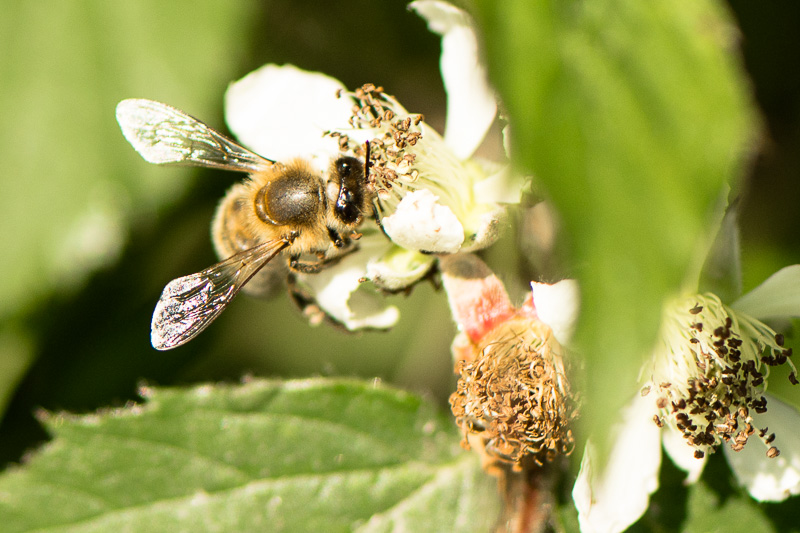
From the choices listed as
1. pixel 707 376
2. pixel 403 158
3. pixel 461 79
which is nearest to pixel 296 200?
pixel 403 158

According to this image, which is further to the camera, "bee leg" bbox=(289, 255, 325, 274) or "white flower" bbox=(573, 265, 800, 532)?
"bee leg" bbox=(289, 255, 325, 274)

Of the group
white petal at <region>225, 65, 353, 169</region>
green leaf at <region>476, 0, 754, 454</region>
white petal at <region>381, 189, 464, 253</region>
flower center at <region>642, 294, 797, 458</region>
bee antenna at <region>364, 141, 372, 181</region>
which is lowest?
flower center at <region>642, 294, 797, 458</region>

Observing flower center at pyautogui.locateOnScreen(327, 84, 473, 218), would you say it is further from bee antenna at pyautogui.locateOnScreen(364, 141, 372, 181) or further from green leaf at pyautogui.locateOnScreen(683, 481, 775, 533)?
green leaf at pyautogui.locateOnScreen(683, 481, 775, 533)

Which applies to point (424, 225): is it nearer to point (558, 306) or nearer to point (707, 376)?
point (558, 306)

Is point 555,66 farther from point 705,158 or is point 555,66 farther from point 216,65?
point 216,65

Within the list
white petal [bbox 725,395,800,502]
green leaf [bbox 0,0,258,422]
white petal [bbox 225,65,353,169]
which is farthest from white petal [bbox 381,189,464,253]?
green leaf [bbox 0,0,258,422]

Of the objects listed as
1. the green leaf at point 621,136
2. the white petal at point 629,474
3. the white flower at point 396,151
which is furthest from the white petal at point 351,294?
the green leaf at point 621,136

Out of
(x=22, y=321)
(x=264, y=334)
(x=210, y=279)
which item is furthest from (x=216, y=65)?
(x=264, y=334)
